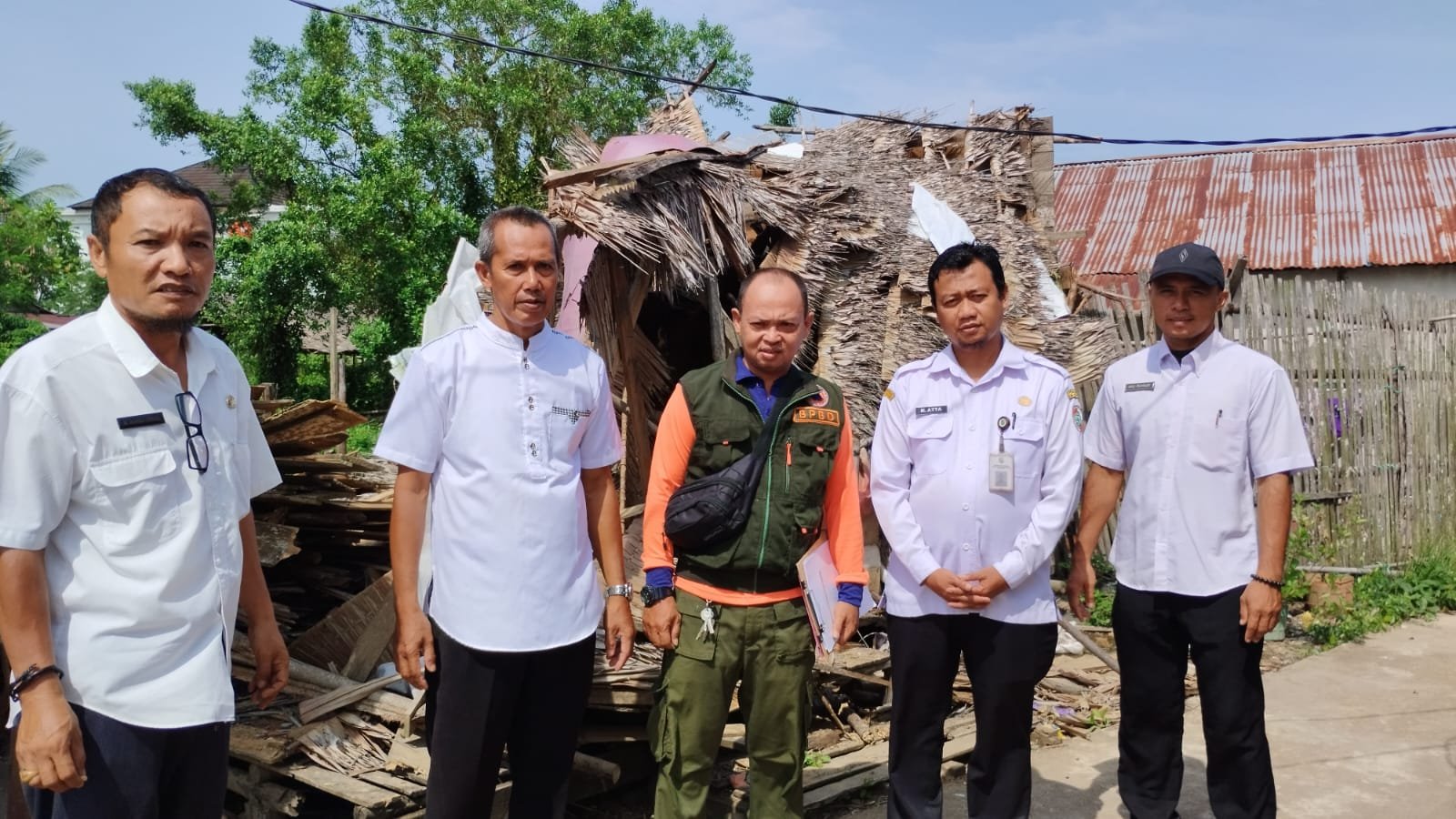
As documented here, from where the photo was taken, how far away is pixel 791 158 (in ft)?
21.3

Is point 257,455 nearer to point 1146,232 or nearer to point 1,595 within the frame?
point 1,595

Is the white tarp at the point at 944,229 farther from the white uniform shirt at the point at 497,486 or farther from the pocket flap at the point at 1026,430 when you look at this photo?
the white uniform shirt at the point at 497,486

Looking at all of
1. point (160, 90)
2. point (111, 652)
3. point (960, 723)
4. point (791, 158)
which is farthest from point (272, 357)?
point (111, 652)

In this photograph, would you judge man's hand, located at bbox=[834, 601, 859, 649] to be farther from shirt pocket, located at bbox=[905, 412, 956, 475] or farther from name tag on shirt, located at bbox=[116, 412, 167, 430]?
name tag on shirt, located at bbox=[116, 412, 167, 430]

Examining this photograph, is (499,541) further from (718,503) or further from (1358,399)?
(1358,399)

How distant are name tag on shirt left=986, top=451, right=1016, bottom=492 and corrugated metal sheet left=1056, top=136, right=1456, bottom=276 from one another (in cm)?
1351

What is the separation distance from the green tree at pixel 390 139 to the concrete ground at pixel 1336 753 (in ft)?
44.1

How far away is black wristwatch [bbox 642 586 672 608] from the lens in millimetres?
2984

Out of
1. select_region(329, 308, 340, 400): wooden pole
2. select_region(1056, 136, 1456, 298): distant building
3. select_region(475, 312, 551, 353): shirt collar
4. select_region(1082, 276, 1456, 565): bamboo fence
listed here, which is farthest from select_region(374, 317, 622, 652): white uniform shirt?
select_region(329, 308, 340, 400): wooden pole

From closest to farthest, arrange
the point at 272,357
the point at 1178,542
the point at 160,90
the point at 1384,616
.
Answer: the point at 1178,542 < the point at 1384,616 < the point at 160,90 < the point at 272,357

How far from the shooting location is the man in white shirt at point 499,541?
268 cm

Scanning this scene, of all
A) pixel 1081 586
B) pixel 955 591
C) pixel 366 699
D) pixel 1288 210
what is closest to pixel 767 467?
pixel 955 591

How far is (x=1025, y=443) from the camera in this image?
10.2 feet

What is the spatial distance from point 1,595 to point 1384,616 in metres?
7.96
